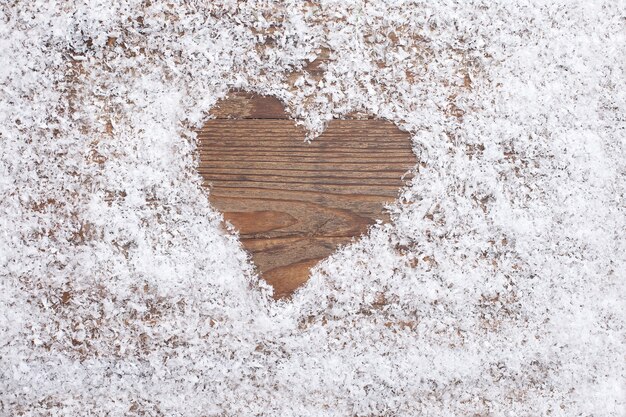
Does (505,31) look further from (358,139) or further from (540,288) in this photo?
(540,288)

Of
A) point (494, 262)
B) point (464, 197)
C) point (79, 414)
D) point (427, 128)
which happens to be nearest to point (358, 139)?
point (427, 128)

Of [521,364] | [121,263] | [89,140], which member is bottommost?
[521,364]

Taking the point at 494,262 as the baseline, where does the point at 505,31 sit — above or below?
above

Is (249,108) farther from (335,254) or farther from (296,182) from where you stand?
(335,254)

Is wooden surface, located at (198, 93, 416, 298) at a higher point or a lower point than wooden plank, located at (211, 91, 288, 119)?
lower

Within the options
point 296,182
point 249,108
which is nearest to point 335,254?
point 296,182
